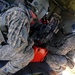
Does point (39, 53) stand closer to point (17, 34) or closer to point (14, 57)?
point (14, 57)

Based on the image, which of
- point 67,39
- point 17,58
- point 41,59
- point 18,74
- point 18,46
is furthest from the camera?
point 41,59

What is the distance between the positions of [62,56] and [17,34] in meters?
0.63

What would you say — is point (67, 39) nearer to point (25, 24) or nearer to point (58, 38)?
point (58, 38)

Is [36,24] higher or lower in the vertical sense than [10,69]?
higher

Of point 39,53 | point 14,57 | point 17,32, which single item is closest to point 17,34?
point 17,32

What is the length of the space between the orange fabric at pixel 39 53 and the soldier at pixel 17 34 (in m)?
0.24

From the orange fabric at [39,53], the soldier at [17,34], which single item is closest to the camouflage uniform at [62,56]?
the orange fabric at [39,53]

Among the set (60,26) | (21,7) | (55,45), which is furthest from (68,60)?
(21,7)

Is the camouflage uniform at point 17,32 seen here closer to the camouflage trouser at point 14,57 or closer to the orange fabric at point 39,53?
the camouflage trouser at point 14,57

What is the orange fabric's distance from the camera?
1478mm

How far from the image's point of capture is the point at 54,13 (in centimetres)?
151

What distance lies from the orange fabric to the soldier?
242 millimetres

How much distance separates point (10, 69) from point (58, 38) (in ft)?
1.78

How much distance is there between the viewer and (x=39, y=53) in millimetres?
1521
